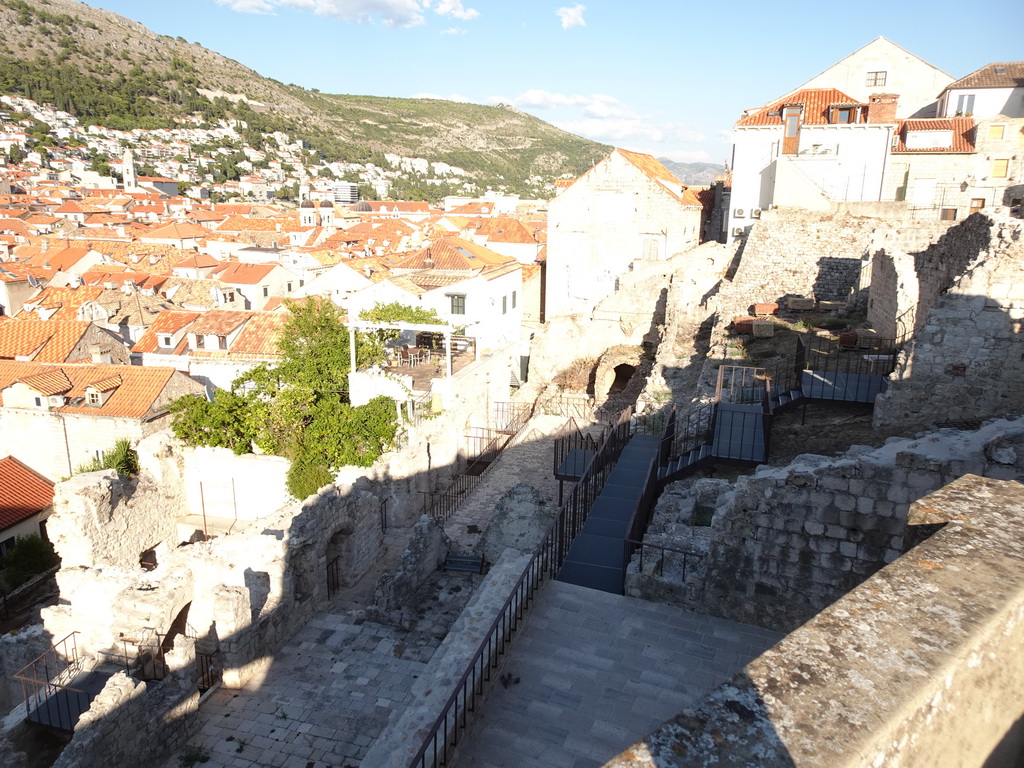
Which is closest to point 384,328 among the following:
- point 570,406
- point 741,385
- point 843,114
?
point 570,406

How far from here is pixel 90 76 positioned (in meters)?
146

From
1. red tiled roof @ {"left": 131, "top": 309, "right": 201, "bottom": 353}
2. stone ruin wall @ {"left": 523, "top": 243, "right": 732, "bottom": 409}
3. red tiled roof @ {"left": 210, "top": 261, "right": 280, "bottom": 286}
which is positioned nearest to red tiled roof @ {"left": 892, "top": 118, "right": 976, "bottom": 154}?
stone ruin wall @ {"left": 523, "top": 243, "right": 732, "bottom": 409}

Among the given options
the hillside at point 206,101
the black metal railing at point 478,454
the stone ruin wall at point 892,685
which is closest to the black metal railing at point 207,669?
the black metal railing at point 478,454

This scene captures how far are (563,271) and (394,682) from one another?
2656 centimetres

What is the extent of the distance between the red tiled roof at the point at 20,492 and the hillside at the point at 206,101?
14310cm

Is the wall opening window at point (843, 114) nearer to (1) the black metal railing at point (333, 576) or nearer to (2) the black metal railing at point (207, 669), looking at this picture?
(1) the black metal railing at point (333, 576)

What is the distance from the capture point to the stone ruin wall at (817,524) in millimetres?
6738

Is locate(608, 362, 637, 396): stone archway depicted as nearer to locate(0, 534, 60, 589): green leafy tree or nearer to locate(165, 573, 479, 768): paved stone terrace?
locate(165, 573, 479, 768): paved stone terrace

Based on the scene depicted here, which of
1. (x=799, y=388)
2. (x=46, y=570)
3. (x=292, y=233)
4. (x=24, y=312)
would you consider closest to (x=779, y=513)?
(x=799, y=388)

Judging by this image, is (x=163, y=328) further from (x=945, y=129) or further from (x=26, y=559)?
(x=945, y=129)

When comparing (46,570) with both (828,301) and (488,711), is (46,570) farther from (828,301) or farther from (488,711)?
(828,301)

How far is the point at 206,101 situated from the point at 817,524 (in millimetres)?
184624

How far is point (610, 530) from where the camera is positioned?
9.55 metres

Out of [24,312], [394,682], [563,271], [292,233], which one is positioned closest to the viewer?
[394,682]
